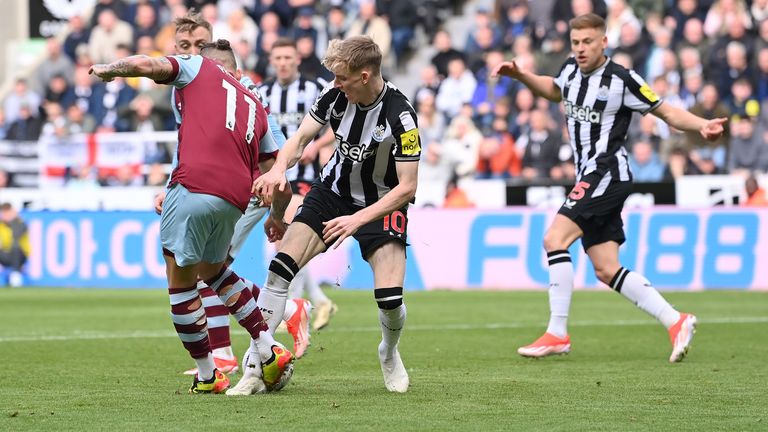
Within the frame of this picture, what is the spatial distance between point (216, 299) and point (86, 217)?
38.2ft

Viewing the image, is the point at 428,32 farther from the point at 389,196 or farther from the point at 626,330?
the point at 389,196

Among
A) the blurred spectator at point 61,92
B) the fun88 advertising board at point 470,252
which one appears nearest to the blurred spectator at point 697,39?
the fun88 advertising board at point 470,252

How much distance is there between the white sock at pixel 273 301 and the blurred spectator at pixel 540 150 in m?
12.2

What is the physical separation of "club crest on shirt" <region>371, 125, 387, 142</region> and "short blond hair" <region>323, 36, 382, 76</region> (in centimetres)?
34

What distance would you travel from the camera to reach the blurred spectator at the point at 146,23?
25.7 m

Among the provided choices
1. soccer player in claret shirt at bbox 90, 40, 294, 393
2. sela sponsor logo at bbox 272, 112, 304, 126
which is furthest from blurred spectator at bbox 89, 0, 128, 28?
soccer player in claret shirt at bbox 90, 40, 294, 393

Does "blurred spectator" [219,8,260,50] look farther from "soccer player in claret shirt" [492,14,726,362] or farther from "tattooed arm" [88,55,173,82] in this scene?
"tattooed arm" [88,55,173,82]

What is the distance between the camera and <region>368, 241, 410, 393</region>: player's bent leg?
23.8 feet

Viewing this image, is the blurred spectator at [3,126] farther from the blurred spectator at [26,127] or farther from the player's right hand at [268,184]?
the player's right hand at [268,184]

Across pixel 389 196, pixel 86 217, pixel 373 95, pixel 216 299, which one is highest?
pixel 373 95


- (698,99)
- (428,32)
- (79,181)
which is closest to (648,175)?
(698,99)

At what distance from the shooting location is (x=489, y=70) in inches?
842

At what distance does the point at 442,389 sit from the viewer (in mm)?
7375

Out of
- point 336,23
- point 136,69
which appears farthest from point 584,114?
point 336,23
